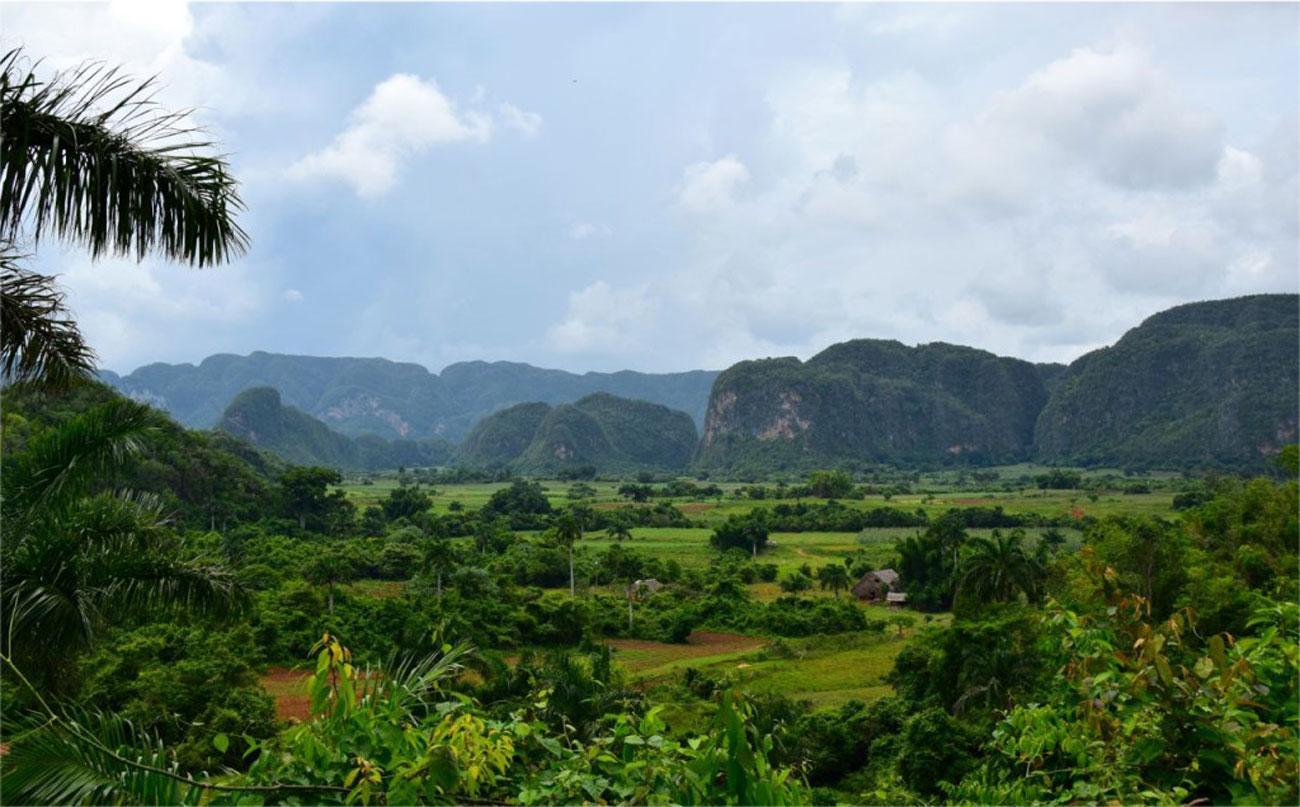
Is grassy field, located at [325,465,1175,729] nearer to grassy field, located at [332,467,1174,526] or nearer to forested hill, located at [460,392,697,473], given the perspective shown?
grassy field, located at [332,467,1174,526]

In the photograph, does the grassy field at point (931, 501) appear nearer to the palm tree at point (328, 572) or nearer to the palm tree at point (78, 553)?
the palm tree at point (328, 572)

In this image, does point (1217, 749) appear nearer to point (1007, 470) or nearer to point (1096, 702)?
point (1096, 702)

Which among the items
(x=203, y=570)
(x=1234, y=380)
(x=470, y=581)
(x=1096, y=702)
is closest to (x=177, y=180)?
(x=203, y=570)

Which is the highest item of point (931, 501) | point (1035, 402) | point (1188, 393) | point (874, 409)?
point (1035, 402)

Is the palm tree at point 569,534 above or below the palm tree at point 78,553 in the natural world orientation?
A: below

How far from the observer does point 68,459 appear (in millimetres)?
4426

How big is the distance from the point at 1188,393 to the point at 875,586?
72333 millimetres

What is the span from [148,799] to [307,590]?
70.1 ft

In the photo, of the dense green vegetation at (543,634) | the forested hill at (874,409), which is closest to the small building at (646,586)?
the dense green vegetation at (543,634)

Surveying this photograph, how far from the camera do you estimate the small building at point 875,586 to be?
29.8 meters

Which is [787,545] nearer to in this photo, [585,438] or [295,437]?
[585,438]

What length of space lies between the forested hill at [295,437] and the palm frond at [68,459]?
7938 centimetres

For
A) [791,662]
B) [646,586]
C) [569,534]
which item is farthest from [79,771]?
[646,586]

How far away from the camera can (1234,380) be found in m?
80.0
